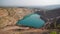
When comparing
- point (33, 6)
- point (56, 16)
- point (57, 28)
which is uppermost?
point (33, 6)

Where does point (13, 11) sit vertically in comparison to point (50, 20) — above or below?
above

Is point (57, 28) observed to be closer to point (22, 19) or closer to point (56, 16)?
point (56, 16)

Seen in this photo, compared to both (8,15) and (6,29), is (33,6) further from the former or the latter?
(6,29)

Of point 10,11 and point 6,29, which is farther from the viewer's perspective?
point 10,11

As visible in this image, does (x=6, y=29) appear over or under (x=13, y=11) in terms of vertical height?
under

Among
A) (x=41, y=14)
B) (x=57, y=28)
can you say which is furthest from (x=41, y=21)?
(x=57, y=28)

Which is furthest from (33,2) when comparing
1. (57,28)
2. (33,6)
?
(57,28)
